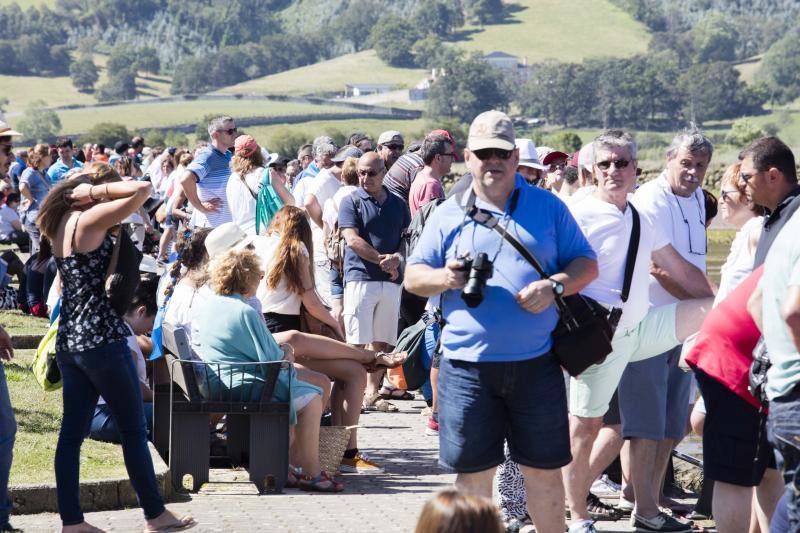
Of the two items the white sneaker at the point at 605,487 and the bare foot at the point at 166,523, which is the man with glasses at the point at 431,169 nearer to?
the white sneaker at the point at 605,487

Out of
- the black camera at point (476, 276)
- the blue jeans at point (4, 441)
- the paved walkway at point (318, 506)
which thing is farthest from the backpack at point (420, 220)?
the black camera at point (476, 276)

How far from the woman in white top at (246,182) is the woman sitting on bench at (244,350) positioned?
11.2 feet

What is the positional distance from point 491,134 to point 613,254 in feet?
3.85

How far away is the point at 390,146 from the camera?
1131 cm

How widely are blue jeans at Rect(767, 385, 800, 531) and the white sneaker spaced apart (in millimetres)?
3052

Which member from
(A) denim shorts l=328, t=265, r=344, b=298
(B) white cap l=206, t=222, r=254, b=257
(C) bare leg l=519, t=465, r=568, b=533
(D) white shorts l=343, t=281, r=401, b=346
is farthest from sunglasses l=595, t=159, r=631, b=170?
(A) denim shorts l=328, t=265, r=344, b=298

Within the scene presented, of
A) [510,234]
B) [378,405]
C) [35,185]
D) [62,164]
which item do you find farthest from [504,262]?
[62,164]

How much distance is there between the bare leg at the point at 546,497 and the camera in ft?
17.7

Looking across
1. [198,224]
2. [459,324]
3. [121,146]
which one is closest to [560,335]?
[459,324]

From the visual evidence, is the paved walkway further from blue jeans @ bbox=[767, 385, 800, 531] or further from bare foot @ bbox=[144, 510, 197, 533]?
blue jeans @ bbox=[767, 385, 800, 531]

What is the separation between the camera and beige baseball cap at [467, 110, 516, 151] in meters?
5.24

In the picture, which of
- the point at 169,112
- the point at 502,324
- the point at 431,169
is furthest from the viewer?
the point at 169,112

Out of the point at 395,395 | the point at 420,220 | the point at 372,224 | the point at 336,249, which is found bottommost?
the point at 395,395

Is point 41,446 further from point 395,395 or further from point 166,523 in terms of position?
point 395,395
